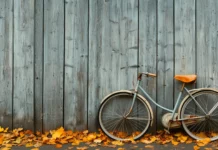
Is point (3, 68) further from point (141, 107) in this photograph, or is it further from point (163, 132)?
point (163, 132)

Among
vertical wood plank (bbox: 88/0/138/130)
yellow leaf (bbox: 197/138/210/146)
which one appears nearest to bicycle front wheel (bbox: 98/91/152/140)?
vertical wood plank (bbox: 88/0/138/130)

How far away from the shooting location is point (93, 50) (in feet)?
17.7

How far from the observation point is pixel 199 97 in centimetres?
537

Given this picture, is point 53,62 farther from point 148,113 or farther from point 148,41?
point 148,113

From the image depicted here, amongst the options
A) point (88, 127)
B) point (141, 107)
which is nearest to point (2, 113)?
point (88, 127)

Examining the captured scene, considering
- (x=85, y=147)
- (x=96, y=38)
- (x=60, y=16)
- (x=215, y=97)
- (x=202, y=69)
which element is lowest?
(x=85, y=147)

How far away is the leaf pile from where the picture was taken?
5082 mm

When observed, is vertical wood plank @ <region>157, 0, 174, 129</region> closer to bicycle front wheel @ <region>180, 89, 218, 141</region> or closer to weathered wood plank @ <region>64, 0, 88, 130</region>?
bicycle front wheel @ <region>180, 89, 218, 141</region>

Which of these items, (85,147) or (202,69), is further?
(202,69)

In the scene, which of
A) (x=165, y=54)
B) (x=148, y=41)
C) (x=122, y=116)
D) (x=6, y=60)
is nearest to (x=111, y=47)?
(x=148, y=41)

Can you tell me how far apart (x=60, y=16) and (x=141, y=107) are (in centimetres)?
195

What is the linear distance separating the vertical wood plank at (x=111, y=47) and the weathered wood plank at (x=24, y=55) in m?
0.95

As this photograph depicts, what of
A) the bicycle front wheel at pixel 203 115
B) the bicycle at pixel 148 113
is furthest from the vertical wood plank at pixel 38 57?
the bicycle front wheel at pixel 203 115

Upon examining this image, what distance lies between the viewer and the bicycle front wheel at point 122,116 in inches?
212
